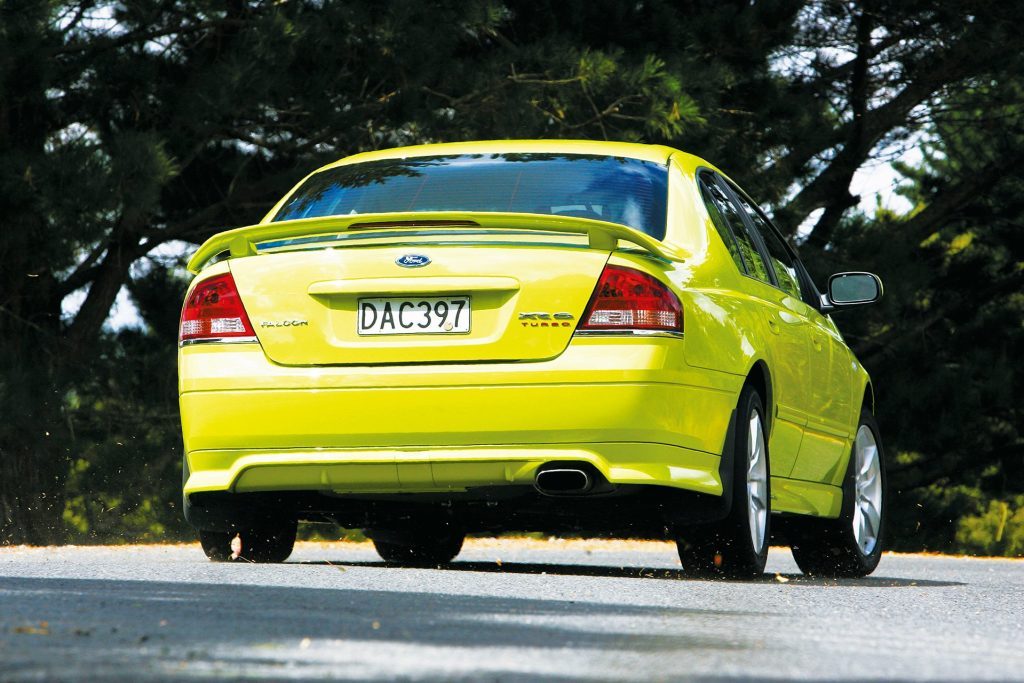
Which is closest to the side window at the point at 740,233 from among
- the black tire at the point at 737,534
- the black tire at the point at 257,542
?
the black tire at the point at 737,534

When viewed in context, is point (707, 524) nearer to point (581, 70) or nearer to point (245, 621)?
point (245, 621)

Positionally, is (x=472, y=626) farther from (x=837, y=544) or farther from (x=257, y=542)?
(x=837, y=544)

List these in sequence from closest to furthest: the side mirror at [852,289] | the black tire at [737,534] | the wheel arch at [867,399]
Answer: the black tire at [737,534] → the side mirror at [852,289] → the wheel arch at [867,399]

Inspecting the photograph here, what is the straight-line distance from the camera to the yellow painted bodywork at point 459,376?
5938 mm

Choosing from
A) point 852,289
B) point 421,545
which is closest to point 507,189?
point 852,289

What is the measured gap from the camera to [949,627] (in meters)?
5.25

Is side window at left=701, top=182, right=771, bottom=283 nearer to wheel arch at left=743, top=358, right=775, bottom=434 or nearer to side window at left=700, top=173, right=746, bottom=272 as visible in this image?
side window at left=700, top=173, right=746, bottom=272

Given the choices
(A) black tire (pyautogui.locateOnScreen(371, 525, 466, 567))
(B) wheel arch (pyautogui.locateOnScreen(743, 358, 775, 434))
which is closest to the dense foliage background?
(A) black tire (pyautogui.locateOnScreen(371, 525, 466, 567))

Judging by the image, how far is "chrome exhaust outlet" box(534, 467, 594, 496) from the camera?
237 inches

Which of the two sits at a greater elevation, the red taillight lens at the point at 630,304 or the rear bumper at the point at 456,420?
the red taillight lens at the point at 630,304

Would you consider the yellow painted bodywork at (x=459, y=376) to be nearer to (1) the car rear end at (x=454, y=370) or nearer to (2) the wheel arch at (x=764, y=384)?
(1) the car rear end at (x=454, y=370)

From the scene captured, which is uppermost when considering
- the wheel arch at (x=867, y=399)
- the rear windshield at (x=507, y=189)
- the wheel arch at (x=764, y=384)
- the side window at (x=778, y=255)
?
Result: the rear windshield at (x=507, y=189)

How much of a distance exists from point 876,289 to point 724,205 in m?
1.10

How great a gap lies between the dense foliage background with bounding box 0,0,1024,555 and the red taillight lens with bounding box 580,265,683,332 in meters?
6.42
